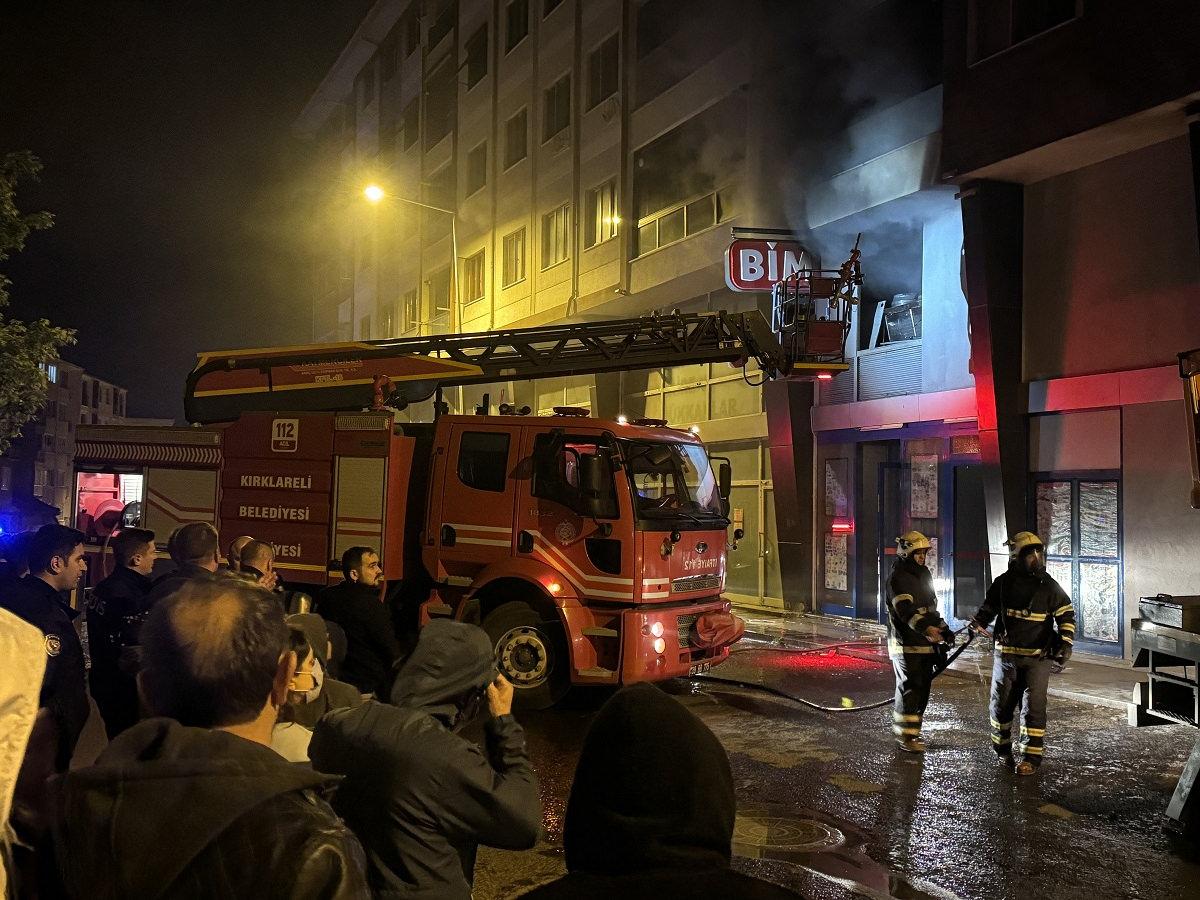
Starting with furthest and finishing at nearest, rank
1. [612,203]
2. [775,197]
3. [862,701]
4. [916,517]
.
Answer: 1. [612,203]
2. [775,197]
3. [916,517]
4. [862,701]

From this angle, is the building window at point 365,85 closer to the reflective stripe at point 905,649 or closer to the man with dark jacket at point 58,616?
the reflective stripe at point 905,649

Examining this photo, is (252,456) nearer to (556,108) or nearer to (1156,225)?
(1156,225)

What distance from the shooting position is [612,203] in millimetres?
22531

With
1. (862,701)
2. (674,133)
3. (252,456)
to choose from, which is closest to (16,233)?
(252,456)

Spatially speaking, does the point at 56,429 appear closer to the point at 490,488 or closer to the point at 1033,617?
the point at 490,488

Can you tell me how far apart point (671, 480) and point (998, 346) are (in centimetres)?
655

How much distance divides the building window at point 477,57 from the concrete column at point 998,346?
20.2m

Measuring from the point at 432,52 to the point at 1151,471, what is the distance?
2903 cm

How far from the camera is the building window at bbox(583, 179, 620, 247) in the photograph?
73.5ft

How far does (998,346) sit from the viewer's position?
44.3ft

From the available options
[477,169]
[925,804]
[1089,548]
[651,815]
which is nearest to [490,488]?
[925,804]

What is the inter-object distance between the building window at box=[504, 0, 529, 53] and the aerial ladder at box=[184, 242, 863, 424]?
18373mm

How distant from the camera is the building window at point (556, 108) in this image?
25050 millimetres

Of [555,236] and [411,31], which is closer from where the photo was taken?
[555,236]
